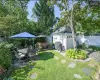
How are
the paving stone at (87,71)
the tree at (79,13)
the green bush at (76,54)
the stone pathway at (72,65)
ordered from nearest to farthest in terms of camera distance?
the paving stone at (87,71), the stone pathway at (72,65), the green bush at (76,54), the tree at (79,13)

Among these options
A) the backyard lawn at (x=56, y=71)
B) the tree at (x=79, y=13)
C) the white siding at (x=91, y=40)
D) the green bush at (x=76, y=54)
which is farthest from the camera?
the white siding at (x=91, y=40)

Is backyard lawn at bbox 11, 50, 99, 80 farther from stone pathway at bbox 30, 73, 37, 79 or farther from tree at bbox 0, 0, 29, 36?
tree at bbox 0, 0, 29, 36

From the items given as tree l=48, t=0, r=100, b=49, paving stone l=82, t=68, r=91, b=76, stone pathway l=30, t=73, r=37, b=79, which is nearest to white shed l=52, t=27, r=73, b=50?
tree l=48, t=0, r=100, b=49

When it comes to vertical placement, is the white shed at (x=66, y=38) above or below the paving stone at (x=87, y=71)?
above

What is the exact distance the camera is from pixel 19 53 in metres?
14.8

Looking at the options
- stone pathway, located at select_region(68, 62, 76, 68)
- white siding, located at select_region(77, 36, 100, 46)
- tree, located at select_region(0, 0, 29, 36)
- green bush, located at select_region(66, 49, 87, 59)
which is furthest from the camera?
white siding, located at select_region(77, 36, 100, 46)

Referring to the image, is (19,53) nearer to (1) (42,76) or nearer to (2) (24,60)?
(2) (24,60)

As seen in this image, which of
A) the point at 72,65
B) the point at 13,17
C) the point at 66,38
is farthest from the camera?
the point at 13,17

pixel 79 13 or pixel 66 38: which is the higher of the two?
pixel 79 13

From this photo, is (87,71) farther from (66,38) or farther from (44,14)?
(44,14)

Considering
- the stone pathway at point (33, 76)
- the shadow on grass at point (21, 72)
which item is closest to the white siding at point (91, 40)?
the shadow on grass at point (21, 72)

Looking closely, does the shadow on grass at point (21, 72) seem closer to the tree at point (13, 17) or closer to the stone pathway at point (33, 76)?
the stone pathway at point (33, 76)

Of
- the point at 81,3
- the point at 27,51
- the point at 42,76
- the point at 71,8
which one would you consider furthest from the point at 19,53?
the point at 81,3

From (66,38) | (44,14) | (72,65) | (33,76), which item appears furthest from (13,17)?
(33,76)
